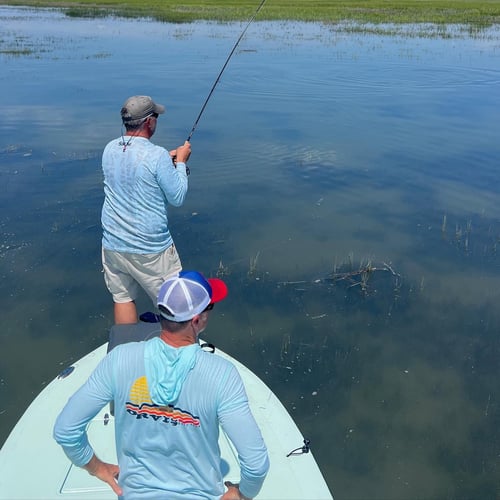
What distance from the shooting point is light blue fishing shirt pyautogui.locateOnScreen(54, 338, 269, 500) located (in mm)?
2373

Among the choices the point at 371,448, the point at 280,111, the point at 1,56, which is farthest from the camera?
the point at 1,56

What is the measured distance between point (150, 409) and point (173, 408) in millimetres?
102

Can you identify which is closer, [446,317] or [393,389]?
[393,389]

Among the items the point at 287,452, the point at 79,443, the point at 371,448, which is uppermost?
the point at 79,443

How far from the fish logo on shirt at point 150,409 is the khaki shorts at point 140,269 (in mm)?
2442

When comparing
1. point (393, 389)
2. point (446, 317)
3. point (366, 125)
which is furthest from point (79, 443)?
point (366, 125)

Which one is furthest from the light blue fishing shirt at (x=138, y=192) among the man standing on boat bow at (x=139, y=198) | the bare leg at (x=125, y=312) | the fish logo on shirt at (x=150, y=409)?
the fish logo on shirt at (x=150, y=409)

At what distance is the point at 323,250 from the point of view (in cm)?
862

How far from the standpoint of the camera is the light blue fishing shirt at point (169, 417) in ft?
7.79

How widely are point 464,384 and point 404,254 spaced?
2.86m

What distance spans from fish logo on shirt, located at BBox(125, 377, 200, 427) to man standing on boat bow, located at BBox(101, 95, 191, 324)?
2.28 m

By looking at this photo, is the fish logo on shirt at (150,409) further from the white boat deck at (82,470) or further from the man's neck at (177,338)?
the white boat deck at (82,470)

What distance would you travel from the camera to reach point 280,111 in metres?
16.1

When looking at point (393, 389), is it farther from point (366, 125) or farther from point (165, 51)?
point (165, 51)
